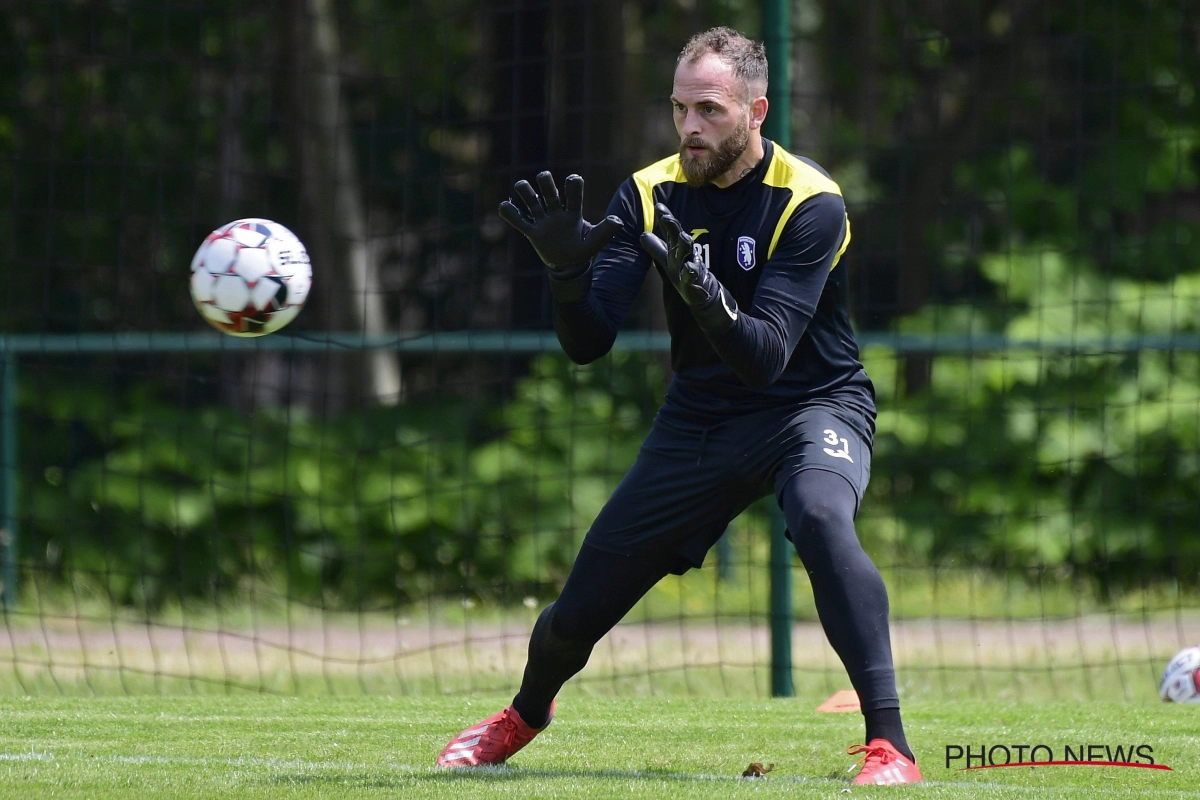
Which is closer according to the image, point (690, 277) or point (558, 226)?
point (690, 277)

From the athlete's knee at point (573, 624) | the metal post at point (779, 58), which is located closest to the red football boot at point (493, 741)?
the athlete's knee at point (573, 624)

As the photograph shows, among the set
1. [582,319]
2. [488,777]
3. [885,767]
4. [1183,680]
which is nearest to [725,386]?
[582,319]

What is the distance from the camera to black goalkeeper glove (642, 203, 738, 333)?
13.8ft

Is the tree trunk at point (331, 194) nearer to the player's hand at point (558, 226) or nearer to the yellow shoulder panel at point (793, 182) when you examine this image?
the yellow shoulder panel at point (793, 182)

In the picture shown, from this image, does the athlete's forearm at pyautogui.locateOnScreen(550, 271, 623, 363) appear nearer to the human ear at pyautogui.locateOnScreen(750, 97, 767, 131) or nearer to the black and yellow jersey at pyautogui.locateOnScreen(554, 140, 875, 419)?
the black and yellow jersey at pyautogui.locateOnScreen(554, 140, 875, 419)

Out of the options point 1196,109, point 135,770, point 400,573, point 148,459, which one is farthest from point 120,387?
point 1196,109

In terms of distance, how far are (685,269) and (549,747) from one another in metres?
1.84

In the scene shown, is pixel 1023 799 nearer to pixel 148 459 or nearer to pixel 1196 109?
pixel 148 459

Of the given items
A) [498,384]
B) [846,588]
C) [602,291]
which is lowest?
[846,588]

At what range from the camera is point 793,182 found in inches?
188

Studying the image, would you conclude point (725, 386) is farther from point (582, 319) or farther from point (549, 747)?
point (549, 747)

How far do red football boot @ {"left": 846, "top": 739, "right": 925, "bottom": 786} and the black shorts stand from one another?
2.46ft

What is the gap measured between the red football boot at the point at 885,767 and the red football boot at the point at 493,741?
103cm

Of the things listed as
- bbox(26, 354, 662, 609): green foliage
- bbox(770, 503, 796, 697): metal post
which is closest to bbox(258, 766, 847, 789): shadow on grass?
bbox(770, 503, 796, 697): metal post
